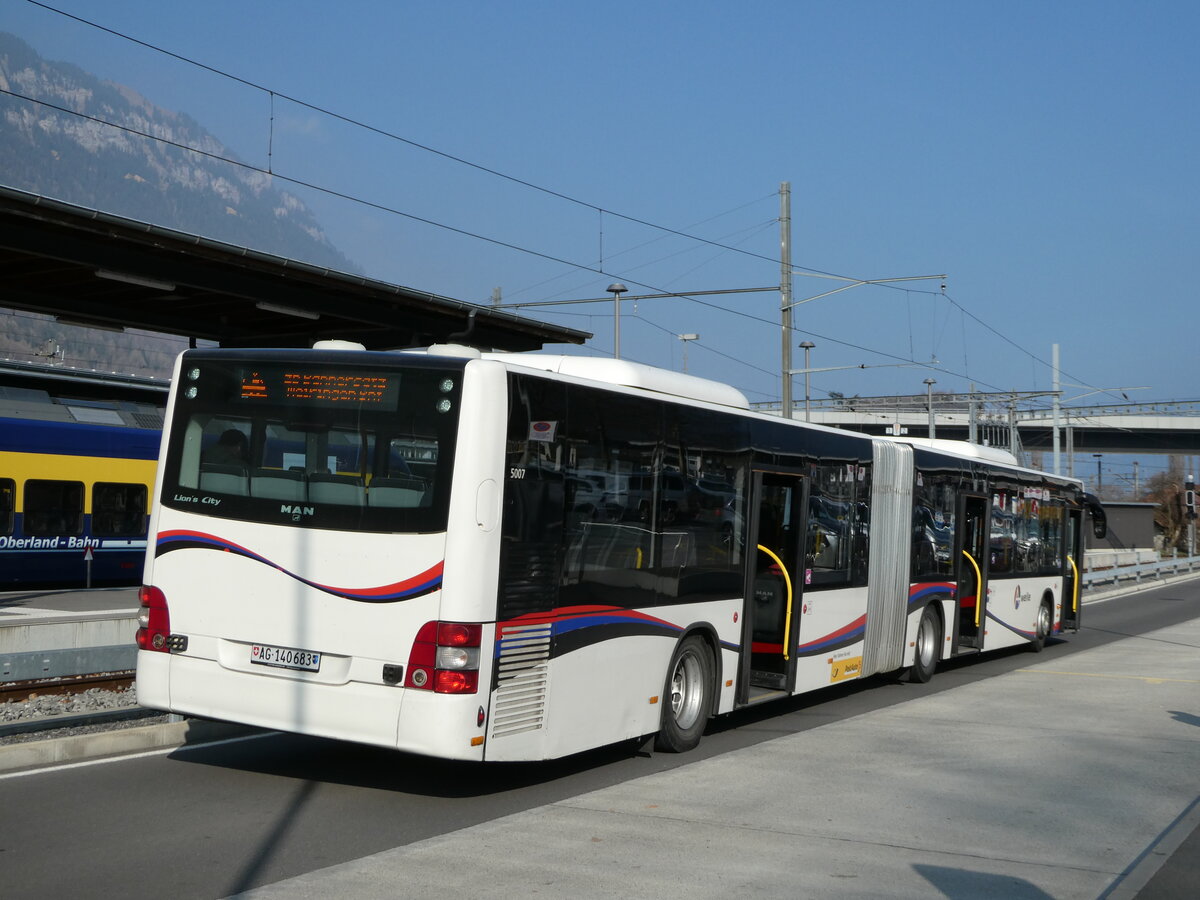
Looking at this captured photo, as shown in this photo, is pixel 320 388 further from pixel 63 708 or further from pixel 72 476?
pixel 72 476

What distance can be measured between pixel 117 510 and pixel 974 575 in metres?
18.7

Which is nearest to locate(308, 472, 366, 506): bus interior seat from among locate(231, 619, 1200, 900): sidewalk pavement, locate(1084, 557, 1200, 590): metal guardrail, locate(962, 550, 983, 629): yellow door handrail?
locate(231, 619, 1200, 900): sidewalk pavement

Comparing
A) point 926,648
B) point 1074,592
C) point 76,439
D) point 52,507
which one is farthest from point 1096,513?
point 52,507

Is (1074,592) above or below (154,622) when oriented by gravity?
below

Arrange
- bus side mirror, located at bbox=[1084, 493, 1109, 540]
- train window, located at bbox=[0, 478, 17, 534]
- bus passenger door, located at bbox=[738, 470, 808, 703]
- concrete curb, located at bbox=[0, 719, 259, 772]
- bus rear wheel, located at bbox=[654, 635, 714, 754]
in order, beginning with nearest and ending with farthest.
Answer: concrete curb, located at bbox=[0, 719, 259, 772]
bus rear wheel, located at bbox=[654, 635, 714, 754]
bus passenger door, located at bbox=[738, 470, 808, 703]
bus side mirror, located at bbox=[1084, 493, 1109, 540]
train window, located at bbox=[0, 478, 17, 534]

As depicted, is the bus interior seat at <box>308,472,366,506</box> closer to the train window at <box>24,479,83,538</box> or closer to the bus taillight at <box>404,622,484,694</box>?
the bus taillight at <box>404,622,484,694</box>

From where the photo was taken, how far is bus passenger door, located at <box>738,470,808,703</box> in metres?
12.7

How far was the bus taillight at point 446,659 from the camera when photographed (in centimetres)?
788

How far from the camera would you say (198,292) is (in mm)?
17844

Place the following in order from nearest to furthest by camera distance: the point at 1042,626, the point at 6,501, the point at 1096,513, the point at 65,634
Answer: the point at 65,634
the point at 1042,626
the point at 1096,513
the point at 6,501

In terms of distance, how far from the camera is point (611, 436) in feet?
31.3

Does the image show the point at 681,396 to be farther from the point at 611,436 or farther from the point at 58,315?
the point at 58,315

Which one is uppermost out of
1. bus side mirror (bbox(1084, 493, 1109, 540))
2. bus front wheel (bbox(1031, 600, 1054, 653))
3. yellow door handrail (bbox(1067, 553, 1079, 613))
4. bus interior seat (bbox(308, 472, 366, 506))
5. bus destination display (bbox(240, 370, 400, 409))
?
bus destination display (bbox(240, 370, 400, 409))

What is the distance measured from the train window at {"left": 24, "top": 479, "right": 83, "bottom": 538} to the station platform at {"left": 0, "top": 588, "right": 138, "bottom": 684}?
4.37ft
